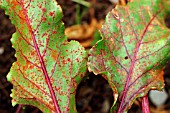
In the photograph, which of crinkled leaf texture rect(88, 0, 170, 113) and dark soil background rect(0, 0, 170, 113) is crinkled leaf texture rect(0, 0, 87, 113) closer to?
crinkled leaf texture rect(88, 0, 170, 113)

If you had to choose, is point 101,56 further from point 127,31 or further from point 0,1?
point 0,1

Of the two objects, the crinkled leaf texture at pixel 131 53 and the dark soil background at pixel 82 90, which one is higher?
the crinkled leaf texture at pixel 131 53

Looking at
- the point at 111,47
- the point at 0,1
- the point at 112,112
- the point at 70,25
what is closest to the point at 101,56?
the point at 111,47

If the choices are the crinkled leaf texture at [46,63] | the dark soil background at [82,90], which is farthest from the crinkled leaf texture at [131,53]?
the dark soil background at [82,90]

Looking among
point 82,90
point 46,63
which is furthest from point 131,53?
point 82,90

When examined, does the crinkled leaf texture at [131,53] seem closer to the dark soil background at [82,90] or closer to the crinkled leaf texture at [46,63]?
the crinkled leaf texture at [46,63]

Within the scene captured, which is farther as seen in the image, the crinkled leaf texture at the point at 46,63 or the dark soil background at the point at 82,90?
the dark soil background at the point at 82,90
